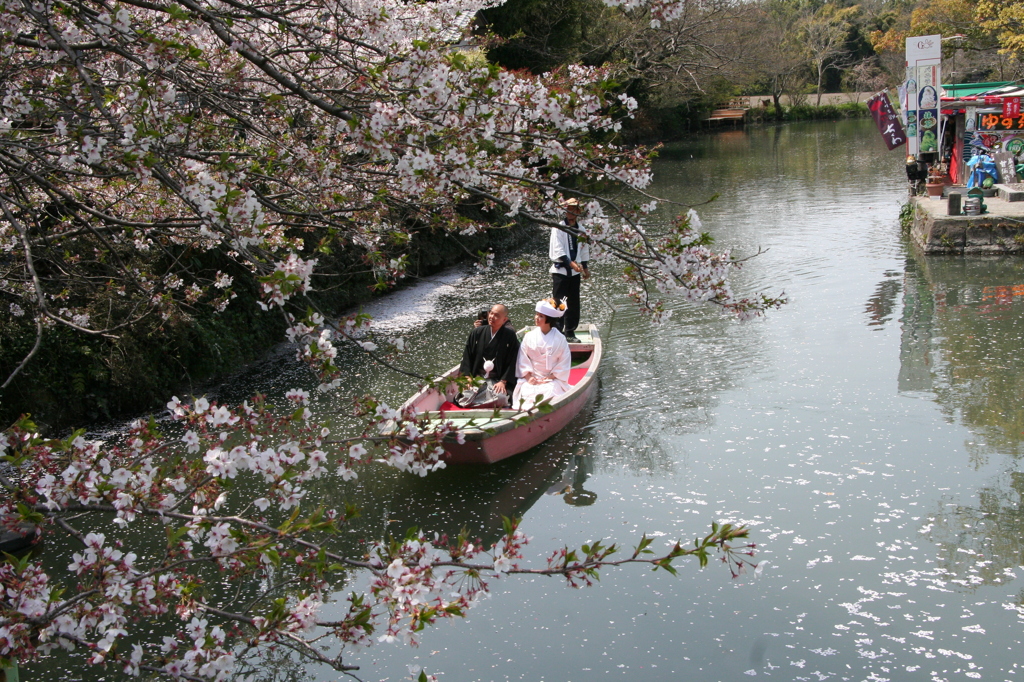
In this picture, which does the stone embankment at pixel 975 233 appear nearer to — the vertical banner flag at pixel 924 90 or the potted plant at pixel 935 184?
the potted plant at pixel 935 184

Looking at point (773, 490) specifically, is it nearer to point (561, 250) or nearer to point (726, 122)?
point (561, 250)

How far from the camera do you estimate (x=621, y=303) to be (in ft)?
38.3

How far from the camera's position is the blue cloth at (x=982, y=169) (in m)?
15.5

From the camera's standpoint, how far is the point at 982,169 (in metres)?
15.8

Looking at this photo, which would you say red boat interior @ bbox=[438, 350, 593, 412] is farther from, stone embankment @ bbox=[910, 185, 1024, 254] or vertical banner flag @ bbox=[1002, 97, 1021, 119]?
vertical banner flag @ bbox=[1002, 97, 1021, 119]

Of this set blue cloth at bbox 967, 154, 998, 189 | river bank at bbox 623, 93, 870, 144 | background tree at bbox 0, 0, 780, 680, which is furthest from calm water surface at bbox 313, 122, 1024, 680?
river bank at bbox 623, 93, 870, 144

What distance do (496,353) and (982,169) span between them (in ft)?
41.6

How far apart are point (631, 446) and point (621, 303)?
4.79 meters

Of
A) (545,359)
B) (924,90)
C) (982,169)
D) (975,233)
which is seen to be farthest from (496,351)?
(924,90)

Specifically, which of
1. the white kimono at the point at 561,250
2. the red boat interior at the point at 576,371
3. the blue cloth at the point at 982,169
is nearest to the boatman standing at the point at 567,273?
the white kimono at the point at 561,250

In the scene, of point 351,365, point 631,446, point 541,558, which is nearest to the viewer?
point 541,558

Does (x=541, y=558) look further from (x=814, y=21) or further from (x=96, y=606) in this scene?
(x=814, y=21)

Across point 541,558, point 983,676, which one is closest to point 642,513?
point 541,558

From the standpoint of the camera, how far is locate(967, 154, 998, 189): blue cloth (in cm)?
1553
